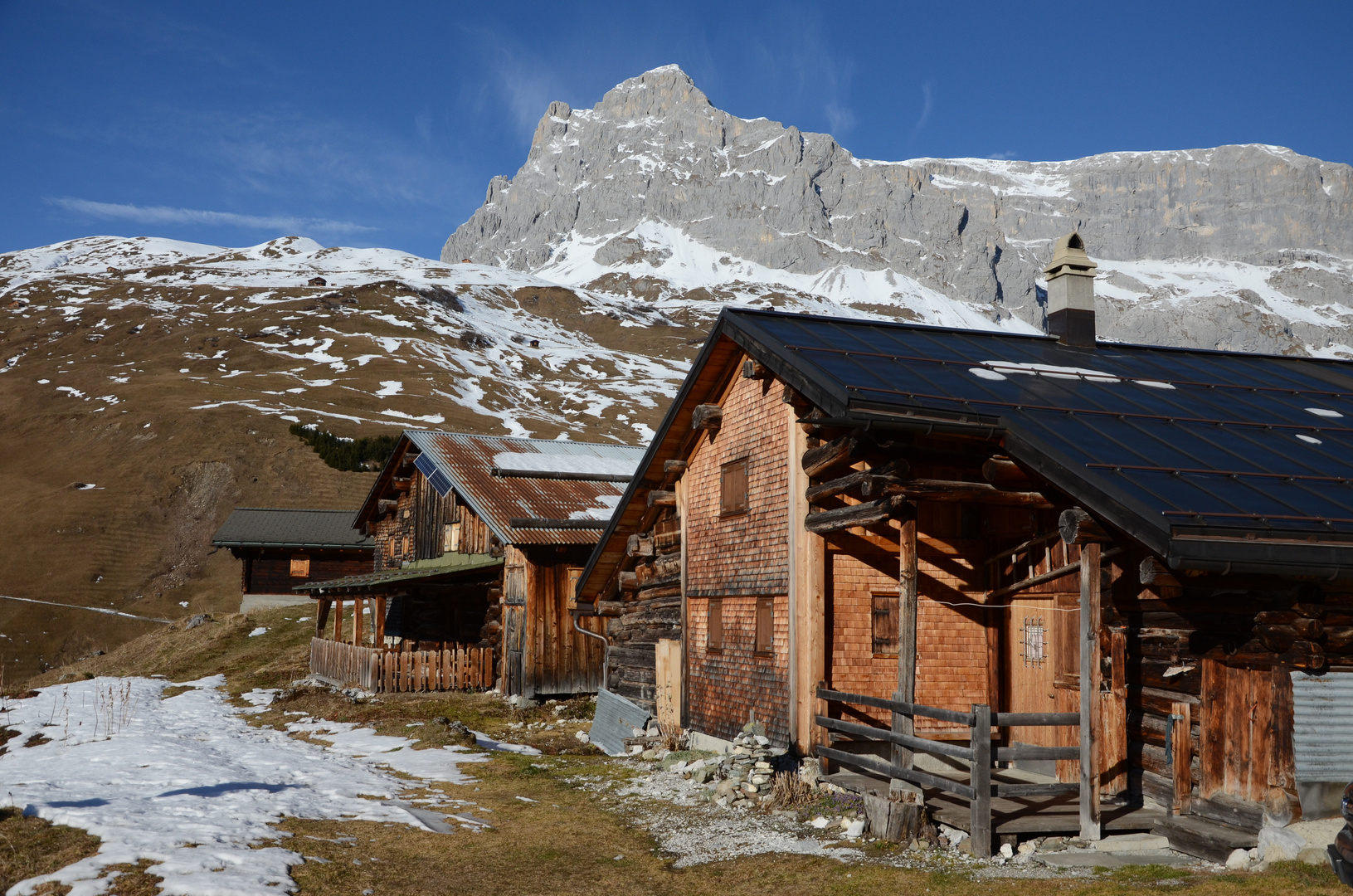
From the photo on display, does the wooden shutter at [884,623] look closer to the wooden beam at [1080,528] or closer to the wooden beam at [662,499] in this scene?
the wooden beam at [1080,528]

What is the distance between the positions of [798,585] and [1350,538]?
6.86m

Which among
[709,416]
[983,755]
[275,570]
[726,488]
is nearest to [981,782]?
[983,755]

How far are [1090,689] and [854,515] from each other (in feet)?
11.8

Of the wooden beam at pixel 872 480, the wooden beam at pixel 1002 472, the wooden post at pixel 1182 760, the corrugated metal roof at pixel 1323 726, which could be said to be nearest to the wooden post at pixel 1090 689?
the wooden post at pixel 1182 760

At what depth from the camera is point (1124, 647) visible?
447 inches

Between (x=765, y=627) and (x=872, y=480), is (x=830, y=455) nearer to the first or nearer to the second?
(x=872, y=480)

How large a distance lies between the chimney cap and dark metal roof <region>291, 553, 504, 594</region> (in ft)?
51.4

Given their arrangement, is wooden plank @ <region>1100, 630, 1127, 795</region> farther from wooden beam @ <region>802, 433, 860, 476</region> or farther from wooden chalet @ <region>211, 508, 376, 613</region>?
wooden chalet @ <region>211, 508, 376, 613</region>

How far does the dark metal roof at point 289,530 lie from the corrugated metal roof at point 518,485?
16.1 m

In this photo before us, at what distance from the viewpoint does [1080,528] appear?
10.2 m

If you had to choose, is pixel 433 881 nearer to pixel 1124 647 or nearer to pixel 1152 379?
pixel 1124 647

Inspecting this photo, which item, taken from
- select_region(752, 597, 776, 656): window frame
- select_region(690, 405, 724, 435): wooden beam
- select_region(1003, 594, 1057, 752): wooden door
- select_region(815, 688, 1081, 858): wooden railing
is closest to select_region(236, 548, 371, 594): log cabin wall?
select_region(690, 405, 724, 435): wooden beam

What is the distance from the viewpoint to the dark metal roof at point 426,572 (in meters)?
26.6

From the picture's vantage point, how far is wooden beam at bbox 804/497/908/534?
11930 millimetres
